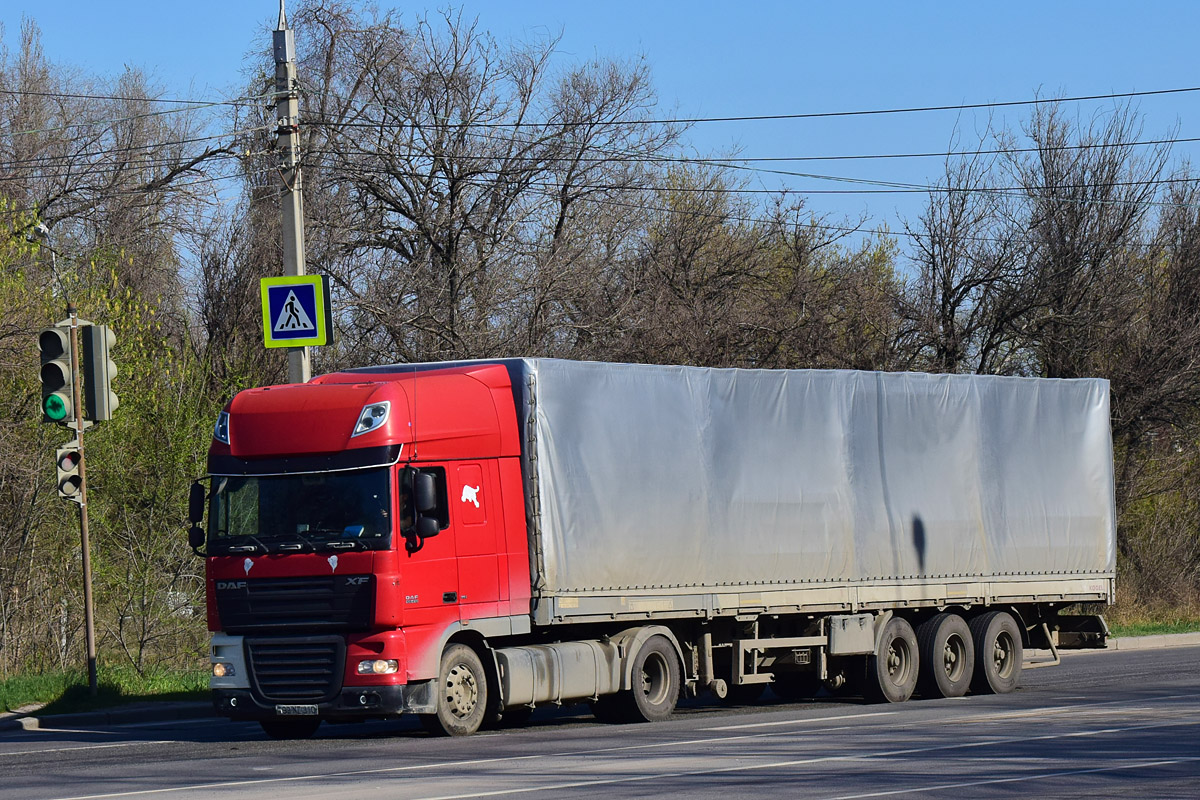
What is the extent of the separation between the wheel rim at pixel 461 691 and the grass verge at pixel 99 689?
524 cm

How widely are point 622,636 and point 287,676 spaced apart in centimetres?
342

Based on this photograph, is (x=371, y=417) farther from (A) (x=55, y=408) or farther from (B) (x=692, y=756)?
(A) (x=55, y=408)

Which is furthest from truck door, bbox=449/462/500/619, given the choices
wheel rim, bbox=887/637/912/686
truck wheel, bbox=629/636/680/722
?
wheel rim, bbox=887/637/912/686

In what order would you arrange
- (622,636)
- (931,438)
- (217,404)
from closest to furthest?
(622,636)
(931,438)
(217,404)

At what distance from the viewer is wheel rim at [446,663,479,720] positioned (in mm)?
14172

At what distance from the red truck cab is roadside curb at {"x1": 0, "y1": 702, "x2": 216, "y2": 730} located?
11.3ft

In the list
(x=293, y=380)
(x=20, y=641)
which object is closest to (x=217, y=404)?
(x=20, y=641)

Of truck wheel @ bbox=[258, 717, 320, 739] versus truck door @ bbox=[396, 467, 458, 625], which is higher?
truck door @ bbox=[396, 467, 458, 625]

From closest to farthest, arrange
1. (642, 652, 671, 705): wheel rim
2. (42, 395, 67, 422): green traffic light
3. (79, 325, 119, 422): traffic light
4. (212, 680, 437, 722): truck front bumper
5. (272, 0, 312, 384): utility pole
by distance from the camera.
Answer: (212, 680, 437, 722): truck front bumper, (642, 652, 671, 705): wheel rim, (42, 395, 67, 422): green traffic light, (79, 325, 119, 422): traffic light, (272, 0, 312, 384): utility pole

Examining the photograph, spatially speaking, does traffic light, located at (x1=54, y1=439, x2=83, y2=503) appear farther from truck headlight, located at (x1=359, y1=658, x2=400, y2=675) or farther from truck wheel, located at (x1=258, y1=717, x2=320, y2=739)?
truck headlight, located at (x1=359, y1=658, x2=400, y2=675)

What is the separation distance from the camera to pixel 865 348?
3145cm

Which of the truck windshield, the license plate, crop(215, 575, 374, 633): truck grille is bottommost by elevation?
the license plate

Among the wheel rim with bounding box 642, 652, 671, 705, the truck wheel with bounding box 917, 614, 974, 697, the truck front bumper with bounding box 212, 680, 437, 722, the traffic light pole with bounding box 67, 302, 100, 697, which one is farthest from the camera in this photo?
the truck wheel with bounding box 917, 614, 974, 697

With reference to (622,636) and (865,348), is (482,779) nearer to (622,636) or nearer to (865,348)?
(622,636)
